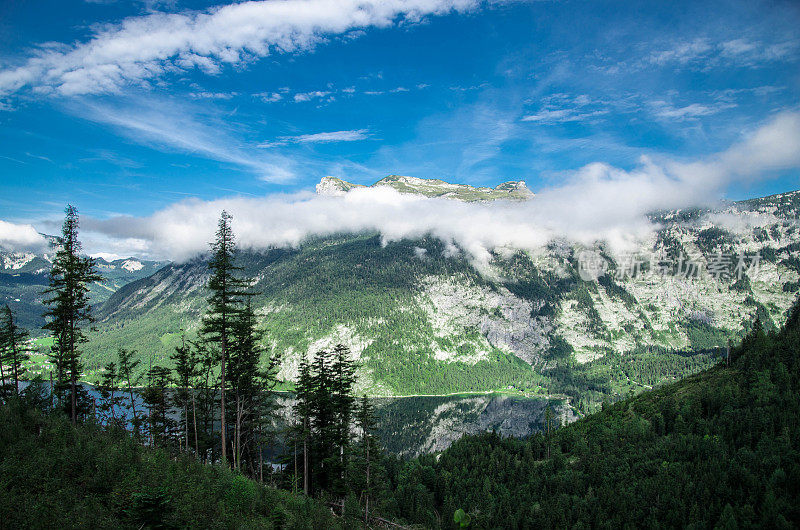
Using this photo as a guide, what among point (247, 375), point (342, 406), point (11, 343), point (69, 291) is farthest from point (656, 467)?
point (11, 343)

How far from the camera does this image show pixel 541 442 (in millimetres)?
98750

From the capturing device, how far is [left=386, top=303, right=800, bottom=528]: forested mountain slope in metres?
56.1

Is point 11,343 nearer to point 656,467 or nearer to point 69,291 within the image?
point 69,291

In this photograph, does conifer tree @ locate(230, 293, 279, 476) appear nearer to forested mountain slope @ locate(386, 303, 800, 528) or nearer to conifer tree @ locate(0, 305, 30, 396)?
conifer tree @ locate(0, 305, 30, 396)

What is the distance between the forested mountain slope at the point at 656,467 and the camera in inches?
2208

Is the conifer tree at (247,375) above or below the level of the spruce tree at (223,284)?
below

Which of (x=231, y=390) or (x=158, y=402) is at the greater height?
(x=231, y=390)

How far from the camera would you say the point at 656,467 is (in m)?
67.7

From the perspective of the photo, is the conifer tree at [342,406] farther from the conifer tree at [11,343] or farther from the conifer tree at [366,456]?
the conifer tree at [11,343]

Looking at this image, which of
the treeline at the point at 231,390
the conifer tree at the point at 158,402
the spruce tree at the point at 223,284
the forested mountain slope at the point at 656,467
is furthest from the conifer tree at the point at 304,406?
the forested mountain slope at the point at 656,467

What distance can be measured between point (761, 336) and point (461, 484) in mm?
100466

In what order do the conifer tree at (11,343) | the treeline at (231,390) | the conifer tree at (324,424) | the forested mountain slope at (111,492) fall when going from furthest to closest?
the conifer tree at (11,343) → the conifer tree at (324,424) → the treeline at (231,390) → the forested mountain slope at (111,492)

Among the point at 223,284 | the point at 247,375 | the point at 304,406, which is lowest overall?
the point at 304,406

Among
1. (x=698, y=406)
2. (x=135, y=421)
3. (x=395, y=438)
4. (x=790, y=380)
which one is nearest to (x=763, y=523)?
(x=698, y=406)
